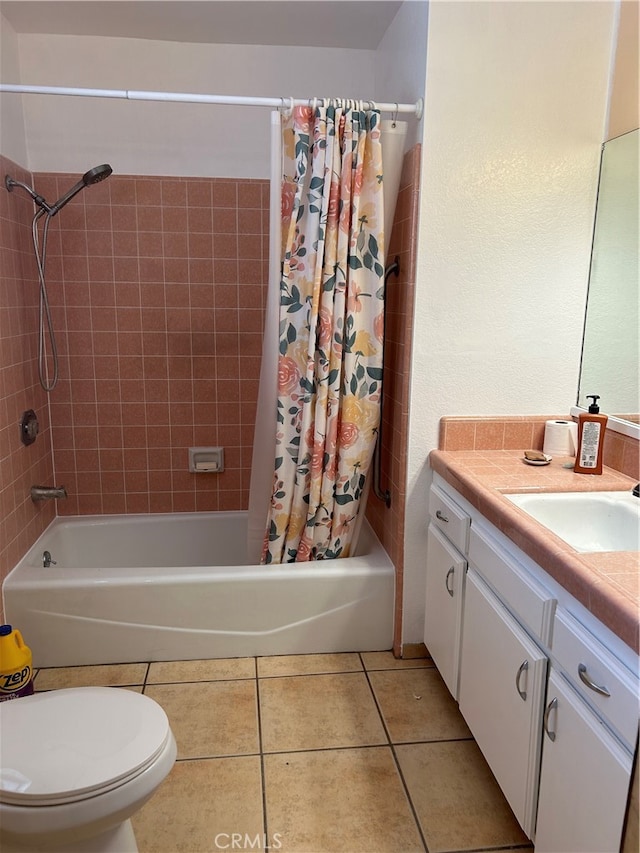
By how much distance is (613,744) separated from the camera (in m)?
1.20

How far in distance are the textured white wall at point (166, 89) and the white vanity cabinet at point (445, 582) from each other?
1776 millimetres

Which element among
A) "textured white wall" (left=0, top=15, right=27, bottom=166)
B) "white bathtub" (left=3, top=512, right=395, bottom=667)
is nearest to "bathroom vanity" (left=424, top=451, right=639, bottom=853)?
"white bathtub" (left=3, top=512, right=395, bottom=667)

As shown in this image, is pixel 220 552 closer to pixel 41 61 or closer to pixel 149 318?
pixel 149 318

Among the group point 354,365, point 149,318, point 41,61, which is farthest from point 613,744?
point 41,61

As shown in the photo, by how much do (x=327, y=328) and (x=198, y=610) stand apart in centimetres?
116

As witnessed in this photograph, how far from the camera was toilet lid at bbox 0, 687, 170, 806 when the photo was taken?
136cm

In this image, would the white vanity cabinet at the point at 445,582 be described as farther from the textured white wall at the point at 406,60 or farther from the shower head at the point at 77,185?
the shower head at the point at 77,185

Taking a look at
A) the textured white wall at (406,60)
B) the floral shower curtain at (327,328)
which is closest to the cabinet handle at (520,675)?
the floral shower curtain at (327,328)

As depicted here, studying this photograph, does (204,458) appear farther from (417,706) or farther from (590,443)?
(590,443)

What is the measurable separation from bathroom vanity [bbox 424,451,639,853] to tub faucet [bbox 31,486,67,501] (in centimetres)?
161

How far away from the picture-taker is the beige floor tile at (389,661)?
2.47m

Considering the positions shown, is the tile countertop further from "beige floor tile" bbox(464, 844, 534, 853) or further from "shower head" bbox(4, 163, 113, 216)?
"shower head" bbox(4, 163, 113, 216)

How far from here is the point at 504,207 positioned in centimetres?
221

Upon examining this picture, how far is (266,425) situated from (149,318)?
0.93m
